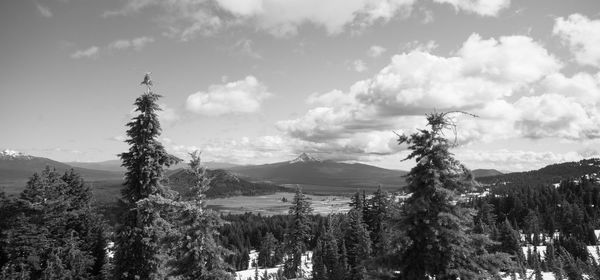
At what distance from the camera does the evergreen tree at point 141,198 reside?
20.9 meters

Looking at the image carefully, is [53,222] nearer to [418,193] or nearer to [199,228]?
[199,228]

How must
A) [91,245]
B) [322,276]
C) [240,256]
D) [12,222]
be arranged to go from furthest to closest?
[240,256]
[322,276]
[91,245]
[12,222]

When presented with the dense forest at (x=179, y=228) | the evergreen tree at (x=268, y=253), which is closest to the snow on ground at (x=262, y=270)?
the evergreen tree at (x=268, y=253)

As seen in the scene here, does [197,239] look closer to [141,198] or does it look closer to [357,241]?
[141,198]

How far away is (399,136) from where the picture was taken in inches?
558

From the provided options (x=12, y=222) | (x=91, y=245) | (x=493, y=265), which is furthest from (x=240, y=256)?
(x=493, y=265)

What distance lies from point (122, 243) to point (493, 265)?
17.9 meters

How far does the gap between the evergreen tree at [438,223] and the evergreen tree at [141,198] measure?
44.1 feet

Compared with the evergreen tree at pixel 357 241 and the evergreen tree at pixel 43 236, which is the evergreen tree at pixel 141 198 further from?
the evergreen tree at pixel 357 241

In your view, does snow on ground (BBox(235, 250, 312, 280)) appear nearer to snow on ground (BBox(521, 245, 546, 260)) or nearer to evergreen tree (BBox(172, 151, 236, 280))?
snow on ground (BBox(521, 245, 546, 260))

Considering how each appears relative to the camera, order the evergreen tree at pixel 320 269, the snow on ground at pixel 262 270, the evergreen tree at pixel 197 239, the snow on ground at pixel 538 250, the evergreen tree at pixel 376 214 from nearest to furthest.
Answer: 1. the evergreen tree at pixel 197 239
2. the evergreen tree at pixel 376 214
3. the evergreen tree at pixel 320 269
4. the snow on ground at pixel 262 270
5. the snow on ground at pixel 538 250

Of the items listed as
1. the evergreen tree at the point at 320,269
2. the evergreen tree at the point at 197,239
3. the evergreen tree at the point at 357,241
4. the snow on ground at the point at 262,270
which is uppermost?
the evergreen tree at the point at 197,239

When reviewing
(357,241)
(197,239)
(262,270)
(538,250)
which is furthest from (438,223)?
(538,250)

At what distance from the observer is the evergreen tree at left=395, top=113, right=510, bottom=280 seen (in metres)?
13.1
